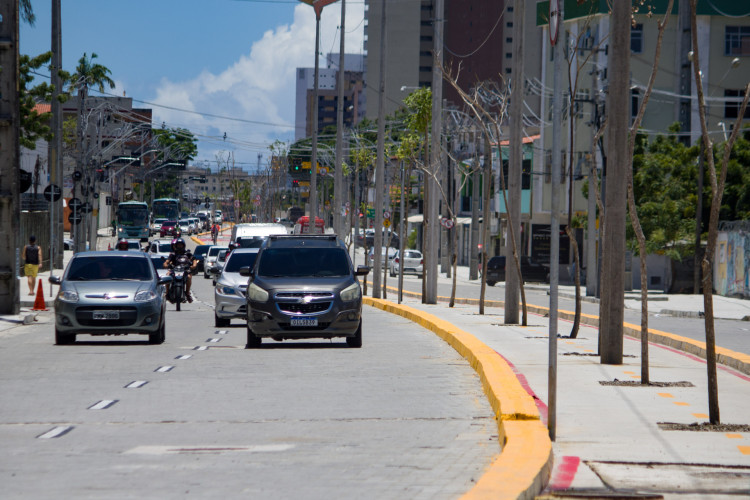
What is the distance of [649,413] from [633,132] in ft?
15.7

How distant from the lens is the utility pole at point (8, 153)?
28.4 metres

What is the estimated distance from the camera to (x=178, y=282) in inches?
1300

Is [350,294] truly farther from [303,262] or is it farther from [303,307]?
[303,262]

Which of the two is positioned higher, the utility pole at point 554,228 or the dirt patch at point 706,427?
the utility pole at point 554,228

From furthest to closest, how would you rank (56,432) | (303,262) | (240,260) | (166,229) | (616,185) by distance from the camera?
(166,229)
(240,260)
(303,262)
(616,185)
(56,432)

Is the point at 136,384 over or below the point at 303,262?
below

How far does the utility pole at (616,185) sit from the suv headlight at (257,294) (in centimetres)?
632

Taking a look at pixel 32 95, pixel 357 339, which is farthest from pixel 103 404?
pixel 32 95

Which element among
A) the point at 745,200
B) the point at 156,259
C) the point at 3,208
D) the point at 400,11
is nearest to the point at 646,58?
the point at 745,200

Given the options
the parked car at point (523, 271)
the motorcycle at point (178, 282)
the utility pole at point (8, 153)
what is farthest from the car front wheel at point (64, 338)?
the parked car at point (523, 271)

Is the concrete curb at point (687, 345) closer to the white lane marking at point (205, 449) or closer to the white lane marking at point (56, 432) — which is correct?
the white lane marking at point (205, 449)

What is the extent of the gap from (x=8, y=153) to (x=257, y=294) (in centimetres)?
1106

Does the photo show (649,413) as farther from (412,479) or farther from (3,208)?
(3,208)

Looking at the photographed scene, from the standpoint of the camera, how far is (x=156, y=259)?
4538 cm
